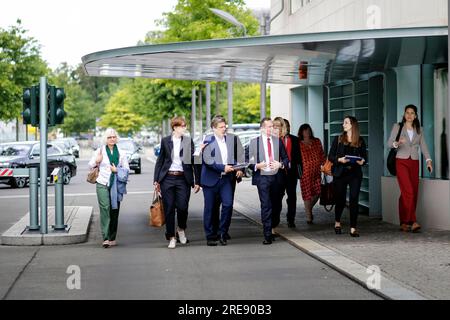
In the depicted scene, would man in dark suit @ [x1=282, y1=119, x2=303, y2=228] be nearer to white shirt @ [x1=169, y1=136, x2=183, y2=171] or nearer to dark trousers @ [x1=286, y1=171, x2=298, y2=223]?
dark trousers @ [x1=286, y1=171, x2=298, y2=223]

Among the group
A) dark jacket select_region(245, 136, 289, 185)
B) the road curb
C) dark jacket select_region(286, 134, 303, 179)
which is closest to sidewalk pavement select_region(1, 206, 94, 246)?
dark jacket select_region(245, 136, 289, 185)

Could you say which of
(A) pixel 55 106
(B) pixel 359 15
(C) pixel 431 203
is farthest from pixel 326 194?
(A) pixel 55 106

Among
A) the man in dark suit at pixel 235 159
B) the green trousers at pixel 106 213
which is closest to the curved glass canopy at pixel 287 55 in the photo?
the man in dark suit at pixel 235 159

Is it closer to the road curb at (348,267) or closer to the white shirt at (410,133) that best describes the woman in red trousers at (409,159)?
the white shirt at (410,133)

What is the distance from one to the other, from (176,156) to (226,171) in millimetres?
690

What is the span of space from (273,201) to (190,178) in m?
1.65

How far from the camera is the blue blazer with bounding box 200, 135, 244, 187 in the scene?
521 inches

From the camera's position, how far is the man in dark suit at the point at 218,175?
43.4ft

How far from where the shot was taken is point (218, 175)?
13.4 m

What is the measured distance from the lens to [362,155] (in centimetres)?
1427

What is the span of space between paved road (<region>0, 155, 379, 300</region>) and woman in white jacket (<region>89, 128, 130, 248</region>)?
0.92ft

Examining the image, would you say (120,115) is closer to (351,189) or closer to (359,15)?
(359,15)

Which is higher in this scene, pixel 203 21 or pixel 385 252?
pixel 203 21
